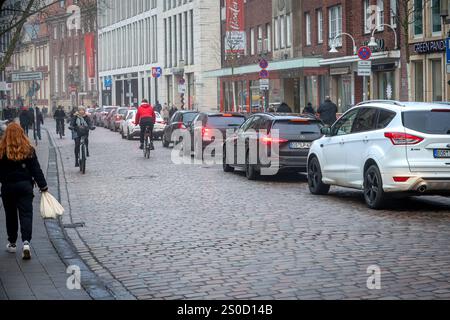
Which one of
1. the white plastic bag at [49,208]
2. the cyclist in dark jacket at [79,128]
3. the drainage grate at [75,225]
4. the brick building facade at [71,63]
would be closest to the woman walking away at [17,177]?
the white plastic bag at [49,208]

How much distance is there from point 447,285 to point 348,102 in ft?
136

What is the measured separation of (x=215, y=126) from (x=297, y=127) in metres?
9.59

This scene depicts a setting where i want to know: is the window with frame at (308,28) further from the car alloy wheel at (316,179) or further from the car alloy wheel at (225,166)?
the car alloy wheel at (316,179)

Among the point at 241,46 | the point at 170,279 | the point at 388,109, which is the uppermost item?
the point at 241,46

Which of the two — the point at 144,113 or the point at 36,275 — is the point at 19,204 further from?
the point at 144,113

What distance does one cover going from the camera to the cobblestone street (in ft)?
29.7

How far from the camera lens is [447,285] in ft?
29.1

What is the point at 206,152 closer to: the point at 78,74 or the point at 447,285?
the point at 447,285

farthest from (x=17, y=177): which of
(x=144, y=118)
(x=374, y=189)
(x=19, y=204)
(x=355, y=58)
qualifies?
(x=355, y=58)

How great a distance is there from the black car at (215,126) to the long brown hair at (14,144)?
20.0 m

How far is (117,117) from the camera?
204 ft

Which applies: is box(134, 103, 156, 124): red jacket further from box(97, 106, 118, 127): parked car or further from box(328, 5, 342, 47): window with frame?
box(97, 106, 118, 127): parked car
